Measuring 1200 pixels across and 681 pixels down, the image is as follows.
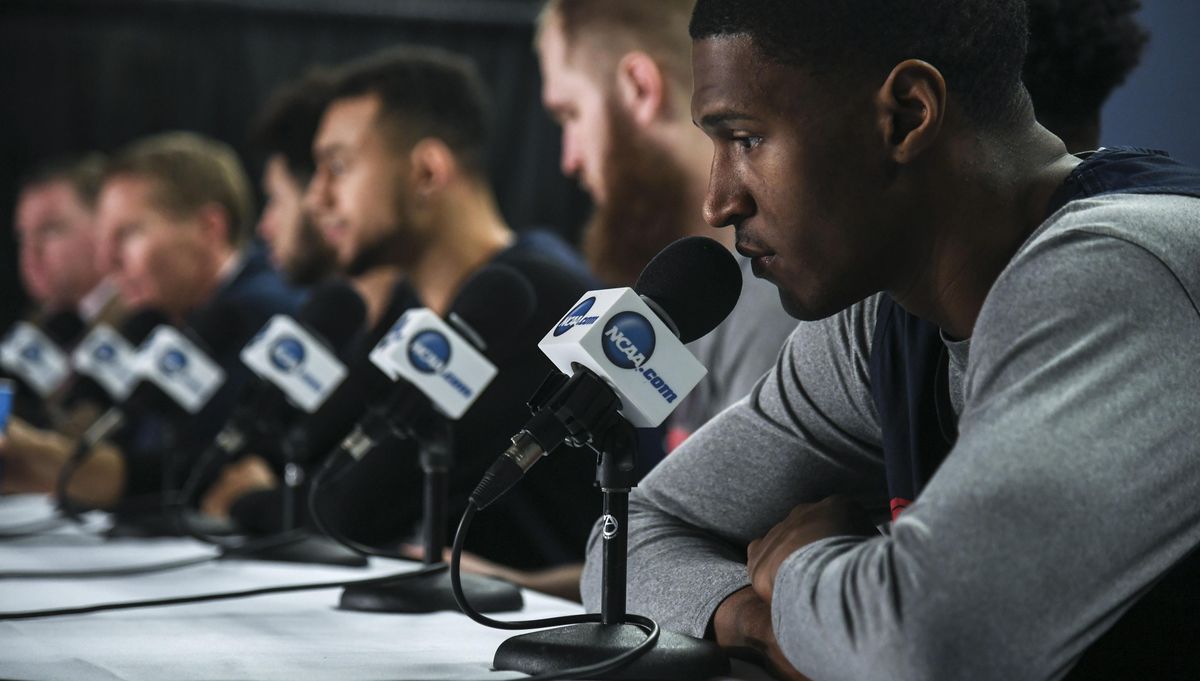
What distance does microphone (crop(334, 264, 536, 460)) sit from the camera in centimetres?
135

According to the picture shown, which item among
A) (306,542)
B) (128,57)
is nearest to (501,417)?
(306,542)

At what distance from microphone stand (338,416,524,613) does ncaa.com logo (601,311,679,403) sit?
527 millimetres

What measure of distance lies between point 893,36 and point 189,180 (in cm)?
301

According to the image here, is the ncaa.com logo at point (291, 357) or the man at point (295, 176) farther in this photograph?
the man at point (295, 176)

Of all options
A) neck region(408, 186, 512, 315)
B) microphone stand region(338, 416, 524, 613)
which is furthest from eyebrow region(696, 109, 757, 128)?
neck region(408, 186, 512, 315)

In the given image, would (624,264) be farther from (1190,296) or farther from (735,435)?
(1190,296)

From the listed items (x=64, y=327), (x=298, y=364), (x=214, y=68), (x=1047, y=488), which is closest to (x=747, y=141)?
(x=1047, y=488)

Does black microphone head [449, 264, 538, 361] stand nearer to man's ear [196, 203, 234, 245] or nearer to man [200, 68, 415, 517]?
man [200, 68, 415, 517]

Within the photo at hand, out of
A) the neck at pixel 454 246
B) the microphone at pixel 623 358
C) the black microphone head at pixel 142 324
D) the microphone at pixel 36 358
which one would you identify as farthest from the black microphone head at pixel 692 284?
the microphone at pixel 36 358

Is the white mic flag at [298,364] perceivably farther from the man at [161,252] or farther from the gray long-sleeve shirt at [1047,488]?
the man at [161,252]

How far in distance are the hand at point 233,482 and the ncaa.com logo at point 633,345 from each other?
6.69ft

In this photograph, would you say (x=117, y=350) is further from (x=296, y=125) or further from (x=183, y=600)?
(x=183, y=600)

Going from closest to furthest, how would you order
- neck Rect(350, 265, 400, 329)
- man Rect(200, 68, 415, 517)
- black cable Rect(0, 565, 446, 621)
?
1. black cable Rect(0, 565, 446, 621)
2. neck Rect(350, 265, 400, 329)
3. man Rect(200, 68, 415, 517)

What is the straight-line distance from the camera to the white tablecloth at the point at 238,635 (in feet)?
3.52
